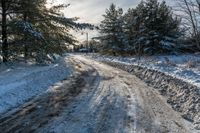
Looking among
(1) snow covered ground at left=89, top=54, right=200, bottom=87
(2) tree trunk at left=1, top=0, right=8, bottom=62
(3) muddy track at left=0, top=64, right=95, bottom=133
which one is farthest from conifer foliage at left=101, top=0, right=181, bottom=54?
(3) muddy track at left=0, top=64, right=95, bottom=133

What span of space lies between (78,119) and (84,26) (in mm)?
17627

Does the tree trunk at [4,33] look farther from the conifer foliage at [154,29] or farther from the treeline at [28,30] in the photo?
the conifer foliage at [154,29]

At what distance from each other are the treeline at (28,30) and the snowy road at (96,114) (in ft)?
29.6

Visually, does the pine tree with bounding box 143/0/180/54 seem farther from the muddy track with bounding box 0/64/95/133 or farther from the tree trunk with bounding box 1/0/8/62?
the muddy track with bounding box 0/64/95/133

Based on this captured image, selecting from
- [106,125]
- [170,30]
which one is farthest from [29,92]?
[170,30]

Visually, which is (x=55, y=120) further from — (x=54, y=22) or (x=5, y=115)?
(x=54, y=22)

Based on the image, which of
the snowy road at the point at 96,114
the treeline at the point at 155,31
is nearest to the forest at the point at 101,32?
the treeline at the point at 155,31

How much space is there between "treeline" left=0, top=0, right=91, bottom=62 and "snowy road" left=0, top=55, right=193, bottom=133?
903 centimetres

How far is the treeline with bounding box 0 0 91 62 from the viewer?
21.4 metres

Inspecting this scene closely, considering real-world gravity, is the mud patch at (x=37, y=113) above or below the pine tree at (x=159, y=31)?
below

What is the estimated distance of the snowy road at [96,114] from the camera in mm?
7848

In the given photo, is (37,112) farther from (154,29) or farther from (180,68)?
(154,29)

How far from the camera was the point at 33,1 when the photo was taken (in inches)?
910

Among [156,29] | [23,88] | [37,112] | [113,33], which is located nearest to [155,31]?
[156,29]
